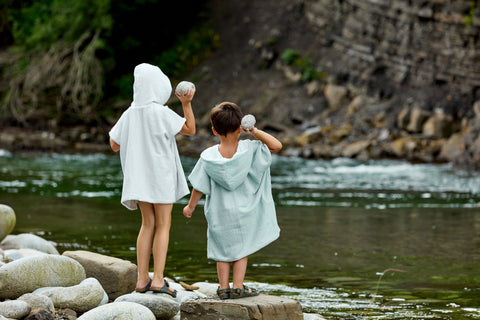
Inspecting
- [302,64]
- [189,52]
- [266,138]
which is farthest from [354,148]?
[266,138]

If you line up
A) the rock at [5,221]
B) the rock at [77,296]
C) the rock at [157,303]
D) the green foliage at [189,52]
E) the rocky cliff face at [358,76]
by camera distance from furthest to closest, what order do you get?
the green foliage at [189,52] < the rocky cliff face at [358,76] < the rock at [5,221] < the rock at [77,296] < the rock at [157,303]

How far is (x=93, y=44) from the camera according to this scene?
28.5 meters

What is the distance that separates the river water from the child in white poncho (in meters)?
1.42

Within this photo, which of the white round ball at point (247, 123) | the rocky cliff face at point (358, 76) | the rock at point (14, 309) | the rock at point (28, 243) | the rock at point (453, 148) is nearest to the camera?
the rock at point (14, 309)

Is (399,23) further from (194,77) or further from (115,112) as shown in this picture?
(115,112)

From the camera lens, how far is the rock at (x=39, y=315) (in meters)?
5.02

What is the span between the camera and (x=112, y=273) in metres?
5.88

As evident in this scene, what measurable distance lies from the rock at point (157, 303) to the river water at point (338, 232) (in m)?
1.25

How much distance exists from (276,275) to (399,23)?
1990 cm

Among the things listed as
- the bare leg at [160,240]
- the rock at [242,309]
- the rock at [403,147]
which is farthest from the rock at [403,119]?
the rock at [242,309]

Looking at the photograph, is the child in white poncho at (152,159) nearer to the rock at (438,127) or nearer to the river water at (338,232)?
the river water at (338,232)

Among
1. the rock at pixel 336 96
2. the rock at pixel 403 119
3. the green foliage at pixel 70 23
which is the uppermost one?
the green foliage at pixel 70 23

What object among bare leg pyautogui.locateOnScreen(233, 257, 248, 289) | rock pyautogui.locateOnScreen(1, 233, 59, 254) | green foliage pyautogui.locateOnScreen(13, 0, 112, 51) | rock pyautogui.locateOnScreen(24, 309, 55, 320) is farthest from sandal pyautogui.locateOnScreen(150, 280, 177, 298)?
green foliage pyautogui.locateOnScreen(13, 0, 112, 51)

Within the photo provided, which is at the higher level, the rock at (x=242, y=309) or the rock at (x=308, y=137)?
the rock at (x=308, y=137)
